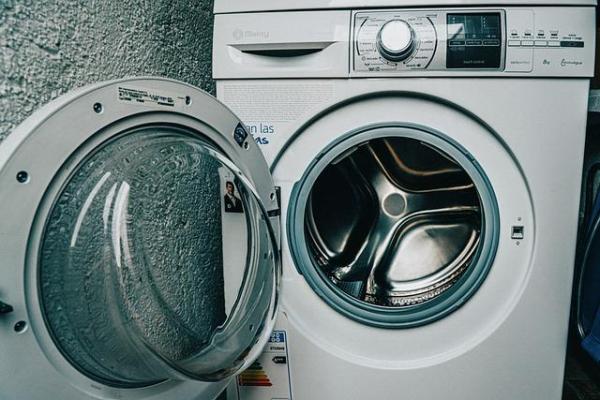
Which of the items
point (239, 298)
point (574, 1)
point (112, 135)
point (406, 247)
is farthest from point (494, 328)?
point (112, 135)

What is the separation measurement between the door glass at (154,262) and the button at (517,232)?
17.0 inches

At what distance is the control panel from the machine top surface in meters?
0.01

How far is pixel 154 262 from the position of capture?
679 millimetres

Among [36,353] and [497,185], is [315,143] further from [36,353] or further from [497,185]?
[36,353]

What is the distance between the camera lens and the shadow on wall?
0.48 m

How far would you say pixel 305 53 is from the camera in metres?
0.78

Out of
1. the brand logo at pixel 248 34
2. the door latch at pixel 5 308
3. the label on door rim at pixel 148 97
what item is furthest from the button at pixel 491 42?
the door latch at pixel 5 308

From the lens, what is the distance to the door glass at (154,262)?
1.53 ft

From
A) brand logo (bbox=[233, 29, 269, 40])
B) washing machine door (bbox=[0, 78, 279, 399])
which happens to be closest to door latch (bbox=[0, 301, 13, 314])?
washing machine door (bbox=[0, 78, 279, 399])

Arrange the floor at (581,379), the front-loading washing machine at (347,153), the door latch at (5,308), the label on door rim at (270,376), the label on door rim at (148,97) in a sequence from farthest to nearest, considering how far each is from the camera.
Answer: the floor at (581,379)
the label on door rim at (270,376)
the front-loading washing machine at (347,153)
the label on door rim at (148,97)
the door latch at (5,308)

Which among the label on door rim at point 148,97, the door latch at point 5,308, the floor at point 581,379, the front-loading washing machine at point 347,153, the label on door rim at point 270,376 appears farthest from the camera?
the floor at point 581,379

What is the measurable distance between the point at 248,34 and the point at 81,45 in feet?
0.99

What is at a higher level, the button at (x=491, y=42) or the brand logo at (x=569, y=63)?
the button at (x=491, y=42)

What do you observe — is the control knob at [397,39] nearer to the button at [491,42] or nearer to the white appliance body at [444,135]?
the white appliance body at [444,135]
